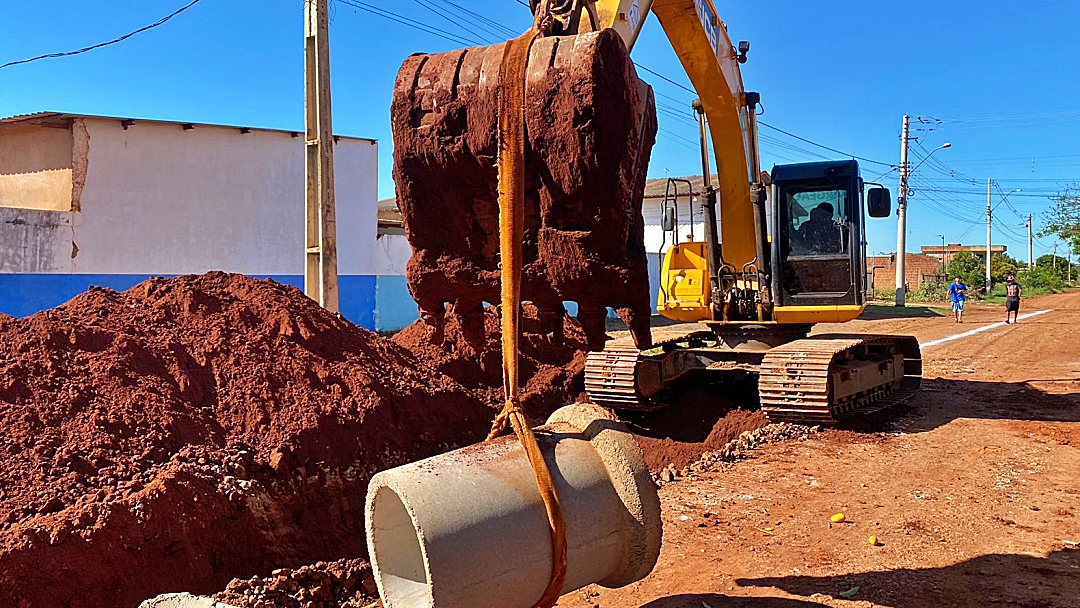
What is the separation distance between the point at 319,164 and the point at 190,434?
5.63 metres

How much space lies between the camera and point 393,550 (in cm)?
345

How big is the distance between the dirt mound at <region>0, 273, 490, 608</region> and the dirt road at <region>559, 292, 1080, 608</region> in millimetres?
2035

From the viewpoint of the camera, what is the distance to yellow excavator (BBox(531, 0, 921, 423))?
8320mm

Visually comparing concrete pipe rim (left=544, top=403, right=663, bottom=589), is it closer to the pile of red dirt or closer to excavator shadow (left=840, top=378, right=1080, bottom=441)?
the pile of red dirt

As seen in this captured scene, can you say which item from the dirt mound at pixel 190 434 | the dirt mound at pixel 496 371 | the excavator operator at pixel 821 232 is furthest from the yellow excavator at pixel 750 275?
the dirt mound at pixel 190 434

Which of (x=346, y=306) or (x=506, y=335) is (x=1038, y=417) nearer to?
(x=506, y=335)

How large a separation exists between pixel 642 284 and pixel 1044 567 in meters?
3.29

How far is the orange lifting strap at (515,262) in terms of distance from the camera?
3.18 m

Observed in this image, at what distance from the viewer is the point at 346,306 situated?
710 inches

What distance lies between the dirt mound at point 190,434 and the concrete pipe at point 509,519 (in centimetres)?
197

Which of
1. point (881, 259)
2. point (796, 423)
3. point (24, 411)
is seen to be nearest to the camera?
point (24, 411)

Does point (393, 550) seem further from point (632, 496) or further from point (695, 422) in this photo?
point (695, 422)

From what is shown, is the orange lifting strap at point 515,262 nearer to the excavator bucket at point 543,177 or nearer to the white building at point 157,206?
the excavator bucket at point 543,177

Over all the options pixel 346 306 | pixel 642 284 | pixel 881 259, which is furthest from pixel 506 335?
pixel 881 259
